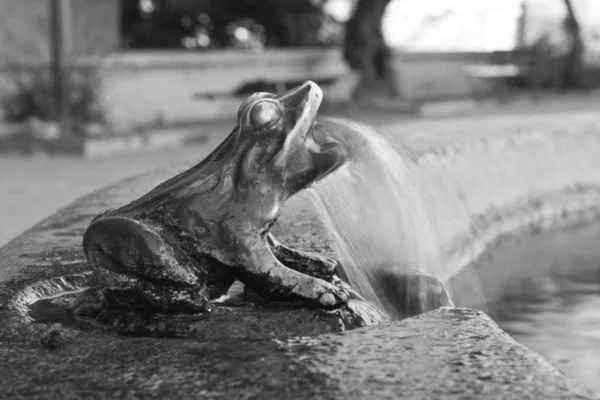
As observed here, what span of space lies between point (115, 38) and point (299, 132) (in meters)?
11.6

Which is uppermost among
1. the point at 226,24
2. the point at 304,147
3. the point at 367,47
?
the point at 304,147

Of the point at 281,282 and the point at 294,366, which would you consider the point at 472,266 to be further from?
the point at 294,366

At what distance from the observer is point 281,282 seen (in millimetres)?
1342

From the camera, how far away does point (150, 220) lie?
4.37 ft

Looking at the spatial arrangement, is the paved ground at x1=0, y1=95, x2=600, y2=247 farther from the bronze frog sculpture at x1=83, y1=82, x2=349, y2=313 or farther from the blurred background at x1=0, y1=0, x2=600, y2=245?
the bronze frog sculpture at x1=83, y1=82, x2=349, y2=313

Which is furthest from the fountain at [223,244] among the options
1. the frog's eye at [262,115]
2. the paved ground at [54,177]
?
the paved ground at [54,177]

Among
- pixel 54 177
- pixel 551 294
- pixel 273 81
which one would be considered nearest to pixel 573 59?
pixel 273 81

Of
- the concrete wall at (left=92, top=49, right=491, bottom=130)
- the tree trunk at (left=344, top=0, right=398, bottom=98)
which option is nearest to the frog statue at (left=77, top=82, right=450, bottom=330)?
the concrete wall at (left=92, top=49, right=491, bottom=130)

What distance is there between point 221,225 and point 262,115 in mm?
164

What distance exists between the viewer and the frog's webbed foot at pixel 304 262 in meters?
1.48

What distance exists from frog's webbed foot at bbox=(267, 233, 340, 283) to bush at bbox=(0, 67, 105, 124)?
24.6 feet

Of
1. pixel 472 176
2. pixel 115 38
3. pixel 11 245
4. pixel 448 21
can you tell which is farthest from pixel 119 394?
pixel 448 21

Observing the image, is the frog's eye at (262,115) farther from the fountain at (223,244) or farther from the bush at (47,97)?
the bush at (47,97)

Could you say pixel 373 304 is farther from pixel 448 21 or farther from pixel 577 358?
pixel 448 21
